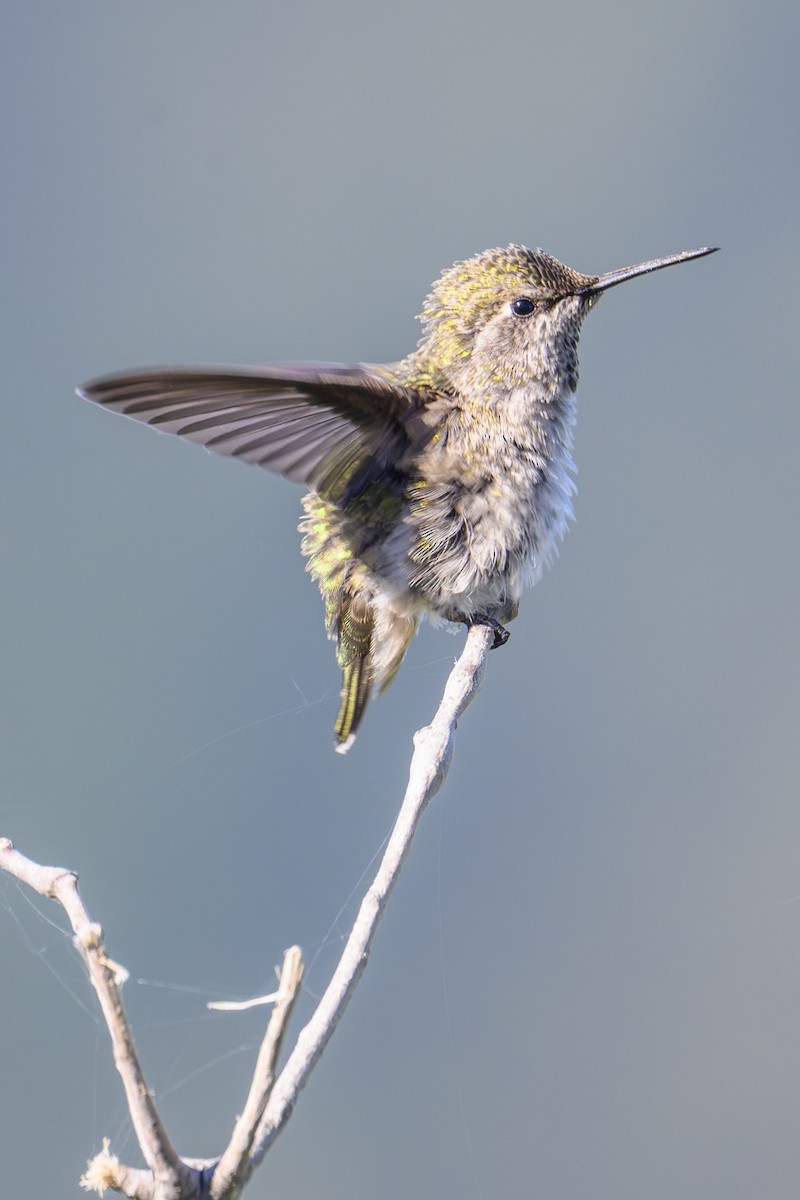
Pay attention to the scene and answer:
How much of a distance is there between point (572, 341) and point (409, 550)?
1.62 feet

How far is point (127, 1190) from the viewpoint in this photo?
2.84 feet

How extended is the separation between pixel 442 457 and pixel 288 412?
0.33 m

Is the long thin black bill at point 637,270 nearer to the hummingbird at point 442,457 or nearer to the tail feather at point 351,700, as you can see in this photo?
the hummingbird at point 442,457

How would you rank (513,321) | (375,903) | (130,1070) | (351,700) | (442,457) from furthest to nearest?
(351,700) < (513,321) < (442,457) < (375,903) < (130,1070)

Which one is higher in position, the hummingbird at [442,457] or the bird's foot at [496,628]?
the hummingbird at [442,457]

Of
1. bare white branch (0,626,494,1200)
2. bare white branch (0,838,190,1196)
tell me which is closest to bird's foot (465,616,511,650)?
bare white branch (0,626,494,1200)

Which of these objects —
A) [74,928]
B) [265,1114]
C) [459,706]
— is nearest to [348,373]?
[459,706]

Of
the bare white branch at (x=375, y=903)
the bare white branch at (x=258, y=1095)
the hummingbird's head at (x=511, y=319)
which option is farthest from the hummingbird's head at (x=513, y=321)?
the bare white branch at (x=258, y=1095)

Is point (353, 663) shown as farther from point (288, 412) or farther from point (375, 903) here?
point (375, 903)

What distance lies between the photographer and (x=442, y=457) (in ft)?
6.20

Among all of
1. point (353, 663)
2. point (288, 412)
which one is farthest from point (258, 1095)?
point (353, 663)

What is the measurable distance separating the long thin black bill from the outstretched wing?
1.44 feet

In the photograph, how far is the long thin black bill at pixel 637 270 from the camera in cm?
194

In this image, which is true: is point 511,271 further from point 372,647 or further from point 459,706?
point 459,706
